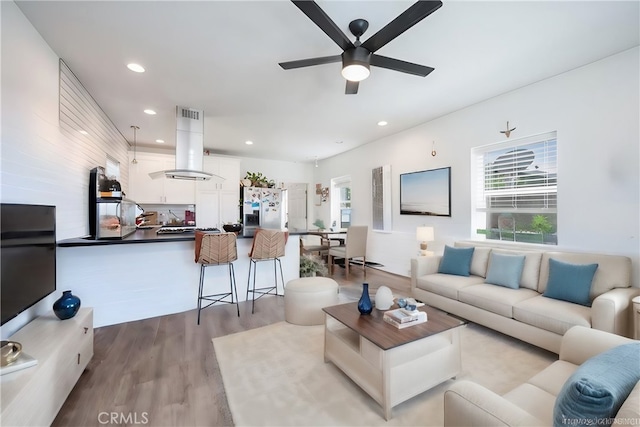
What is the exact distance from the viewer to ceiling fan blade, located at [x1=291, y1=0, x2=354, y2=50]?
150 cm

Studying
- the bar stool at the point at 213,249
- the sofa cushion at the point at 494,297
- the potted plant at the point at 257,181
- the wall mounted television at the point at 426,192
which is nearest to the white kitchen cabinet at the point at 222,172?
the potted plant at the point at 257,181

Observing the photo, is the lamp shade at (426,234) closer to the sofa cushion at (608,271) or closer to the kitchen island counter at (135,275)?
the sofa cushion at (608,271)

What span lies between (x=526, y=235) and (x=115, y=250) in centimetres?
487

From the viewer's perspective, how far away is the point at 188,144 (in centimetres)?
381

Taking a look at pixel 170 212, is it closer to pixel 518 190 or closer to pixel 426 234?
pixel 426 234

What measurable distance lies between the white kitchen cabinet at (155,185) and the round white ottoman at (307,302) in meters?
4.04

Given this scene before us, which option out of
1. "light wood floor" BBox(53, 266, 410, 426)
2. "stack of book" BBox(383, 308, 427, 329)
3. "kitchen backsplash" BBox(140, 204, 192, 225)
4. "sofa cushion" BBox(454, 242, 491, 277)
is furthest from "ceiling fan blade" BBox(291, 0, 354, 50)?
"kitchen backsplash" BBox(140, 204, 192, 225)

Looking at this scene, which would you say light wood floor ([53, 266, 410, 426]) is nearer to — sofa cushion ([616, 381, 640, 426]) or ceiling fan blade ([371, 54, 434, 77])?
sofa cushion ([616, 381, 640, 426])

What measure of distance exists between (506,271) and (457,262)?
555 millimetres

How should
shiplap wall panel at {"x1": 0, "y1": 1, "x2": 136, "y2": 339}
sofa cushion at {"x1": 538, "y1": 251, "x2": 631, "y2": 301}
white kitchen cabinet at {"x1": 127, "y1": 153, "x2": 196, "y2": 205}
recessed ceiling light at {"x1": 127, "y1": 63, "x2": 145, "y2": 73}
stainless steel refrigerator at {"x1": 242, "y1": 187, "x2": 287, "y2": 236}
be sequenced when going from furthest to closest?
stainless steel refrigerator at {"x1": 242, "y1": 187, "x2": 287, "y2": 236} < white kitchen cabinet at {"x1": 127, "y1": 153, "x2": 196, "y2": 205} < recessed ceiling light at {"x1": 127, "y1": 63, "x2": 145, "y2": 73} < sofa cushion at {"x1": 538, "y1": 251, "x2": 631, "y2": 301} < shiplap wall panel at {"x1": 0, "y1": 1, "x2": 136, "y2": 339}

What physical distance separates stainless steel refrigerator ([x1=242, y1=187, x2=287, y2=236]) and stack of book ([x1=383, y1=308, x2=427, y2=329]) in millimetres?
4724

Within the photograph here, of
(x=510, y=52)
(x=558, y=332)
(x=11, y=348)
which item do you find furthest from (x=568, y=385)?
(x=510, y=52)

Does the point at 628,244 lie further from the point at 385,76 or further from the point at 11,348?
the point at 11,348

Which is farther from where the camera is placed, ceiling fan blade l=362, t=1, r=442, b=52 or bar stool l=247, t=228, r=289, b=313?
bar stool l=247, t=228, r=289, b=313
